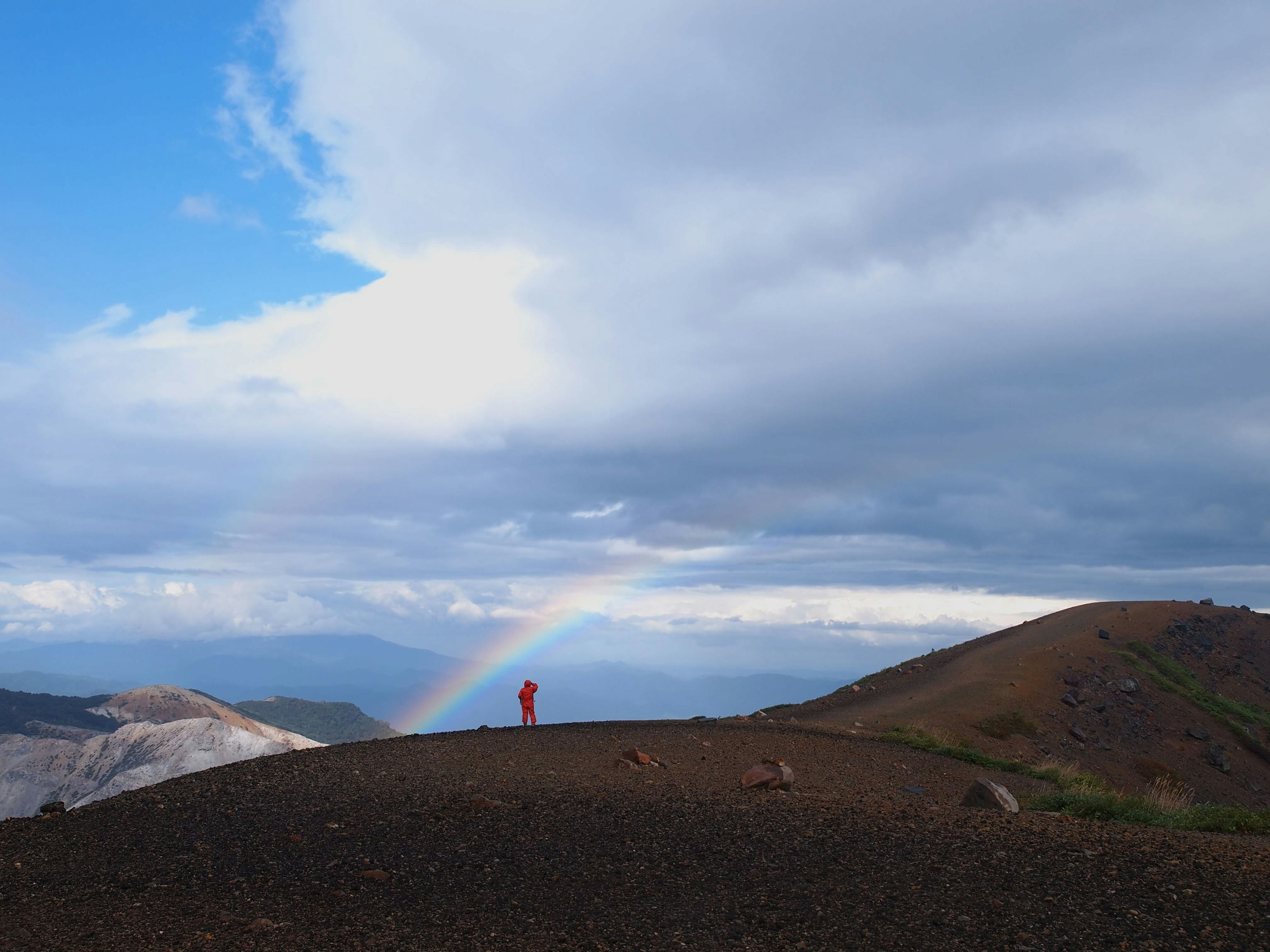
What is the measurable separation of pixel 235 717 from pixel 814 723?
203 feet

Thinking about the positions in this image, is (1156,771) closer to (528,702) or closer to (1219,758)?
(1219,758)

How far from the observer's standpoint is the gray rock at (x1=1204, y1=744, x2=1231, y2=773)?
31578 mm

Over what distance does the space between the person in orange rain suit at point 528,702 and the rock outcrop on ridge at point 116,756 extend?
15.7m

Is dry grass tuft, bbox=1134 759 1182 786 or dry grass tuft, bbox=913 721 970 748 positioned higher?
dry grass tuft, bbox=913 721 970 748

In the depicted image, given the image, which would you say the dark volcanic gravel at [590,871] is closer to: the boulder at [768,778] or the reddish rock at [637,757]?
the boulder at [768,778]

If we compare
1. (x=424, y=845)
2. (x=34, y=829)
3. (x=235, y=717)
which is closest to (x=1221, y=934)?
(x=424, y=845)

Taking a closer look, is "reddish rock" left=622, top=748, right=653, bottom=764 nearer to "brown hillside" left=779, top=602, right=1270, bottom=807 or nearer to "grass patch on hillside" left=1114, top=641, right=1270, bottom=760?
"brown hillside" left=779, top=602, right=1270, bottom=807

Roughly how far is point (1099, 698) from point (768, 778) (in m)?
26.7

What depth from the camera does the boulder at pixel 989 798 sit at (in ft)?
39.9

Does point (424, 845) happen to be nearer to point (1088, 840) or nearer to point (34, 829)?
point (34, 829)

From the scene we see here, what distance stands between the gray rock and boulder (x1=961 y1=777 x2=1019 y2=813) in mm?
25518

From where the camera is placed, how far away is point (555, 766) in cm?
1509

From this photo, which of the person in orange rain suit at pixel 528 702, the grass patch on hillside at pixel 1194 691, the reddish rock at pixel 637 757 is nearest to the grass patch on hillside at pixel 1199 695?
the grass patch on hillside at pixel 1194 691

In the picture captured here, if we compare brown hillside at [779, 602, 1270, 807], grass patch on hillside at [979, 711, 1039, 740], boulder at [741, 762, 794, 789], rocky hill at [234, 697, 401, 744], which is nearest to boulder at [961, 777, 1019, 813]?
boulder at [741, 762, 794, 789]
